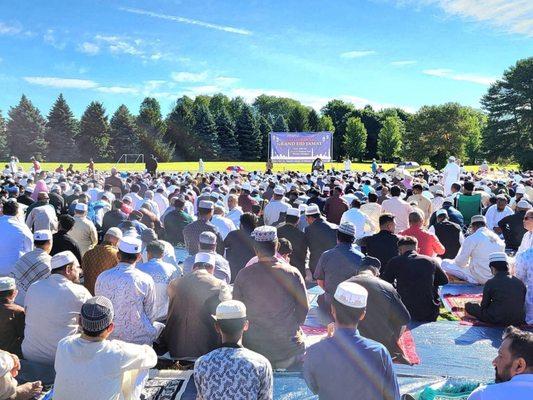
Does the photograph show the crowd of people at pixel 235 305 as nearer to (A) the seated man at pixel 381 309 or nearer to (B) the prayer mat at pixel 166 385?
(A) the seated man at pixel 381 309

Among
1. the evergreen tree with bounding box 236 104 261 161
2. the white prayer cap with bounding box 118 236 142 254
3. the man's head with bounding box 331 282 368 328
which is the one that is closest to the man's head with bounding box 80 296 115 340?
the man's head with bounding box 331 282 368 328

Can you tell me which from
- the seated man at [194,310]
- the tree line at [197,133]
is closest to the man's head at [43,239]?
the seated man at [194,310]

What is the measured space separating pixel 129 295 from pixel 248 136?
50279mm

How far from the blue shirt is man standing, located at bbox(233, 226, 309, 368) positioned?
1554 mm

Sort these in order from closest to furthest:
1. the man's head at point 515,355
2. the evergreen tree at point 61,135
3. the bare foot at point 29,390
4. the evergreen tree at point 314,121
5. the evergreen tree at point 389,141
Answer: the man's head at point 515,355 < the bare foot at point 29,390 < the evergreen tree at point 61,135 < the evergreen tree at point 314,121 < the evergreen tree at point 389,141

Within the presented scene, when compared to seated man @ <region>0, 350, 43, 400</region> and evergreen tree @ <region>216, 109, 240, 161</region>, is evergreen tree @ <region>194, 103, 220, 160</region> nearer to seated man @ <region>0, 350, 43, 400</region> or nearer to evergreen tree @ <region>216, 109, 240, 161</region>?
evergreen tree @ <region>216, 109, 240, 161</region>

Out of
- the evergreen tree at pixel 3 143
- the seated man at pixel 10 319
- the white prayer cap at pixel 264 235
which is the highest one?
the evergreen tree at pixel 3 143

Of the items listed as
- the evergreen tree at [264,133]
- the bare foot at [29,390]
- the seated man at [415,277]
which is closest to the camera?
the bare foot at [29,390]

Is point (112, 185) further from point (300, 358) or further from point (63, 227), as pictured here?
point (300, 358)

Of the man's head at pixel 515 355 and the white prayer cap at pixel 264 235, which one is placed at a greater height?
the white prayer cap at pixel 264 235

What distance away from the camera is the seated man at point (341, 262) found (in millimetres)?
5246

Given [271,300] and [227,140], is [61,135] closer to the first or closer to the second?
[227,140]

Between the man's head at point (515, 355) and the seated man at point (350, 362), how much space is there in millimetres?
540

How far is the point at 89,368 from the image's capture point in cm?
284
